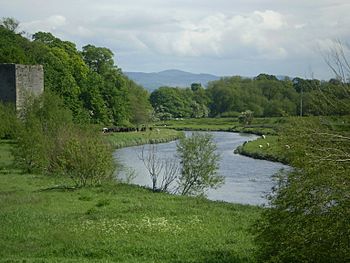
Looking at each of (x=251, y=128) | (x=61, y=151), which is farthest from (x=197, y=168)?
(x=251, y=128)

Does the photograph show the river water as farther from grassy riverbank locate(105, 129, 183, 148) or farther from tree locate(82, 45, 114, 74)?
tree locate(82, 45, 114, 74)

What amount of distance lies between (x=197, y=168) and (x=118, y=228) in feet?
44.6

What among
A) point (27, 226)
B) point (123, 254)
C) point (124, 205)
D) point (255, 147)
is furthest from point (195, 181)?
point (255, 147)

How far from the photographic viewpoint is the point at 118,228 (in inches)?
682

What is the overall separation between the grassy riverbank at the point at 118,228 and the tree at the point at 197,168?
4922 mm

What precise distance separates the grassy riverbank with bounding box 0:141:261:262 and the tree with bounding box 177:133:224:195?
16.1 feet

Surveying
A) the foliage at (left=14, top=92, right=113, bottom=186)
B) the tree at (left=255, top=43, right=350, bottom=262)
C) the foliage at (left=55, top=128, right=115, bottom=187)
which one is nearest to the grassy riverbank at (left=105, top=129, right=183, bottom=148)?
the foliage at (left=14, top=92, right=113, bottom=186)

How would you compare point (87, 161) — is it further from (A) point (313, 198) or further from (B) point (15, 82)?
(B) point (15, 82)

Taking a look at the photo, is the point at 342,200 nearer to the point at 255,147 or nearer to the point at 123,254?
the point at 123,254

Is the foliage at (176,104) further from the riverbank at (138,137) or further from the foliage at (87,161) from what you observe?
the foliage at (87,161)

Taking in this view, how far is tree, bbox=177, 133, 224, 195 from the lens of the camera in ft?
100

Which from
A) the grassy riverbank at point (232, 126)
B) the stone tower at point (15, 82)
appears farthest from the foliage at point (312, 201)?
the grassy riverbank at point (232, 126)

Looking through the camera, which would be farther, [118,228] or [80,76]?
[80,76]

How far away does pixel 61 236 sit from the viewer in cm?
1631
